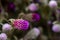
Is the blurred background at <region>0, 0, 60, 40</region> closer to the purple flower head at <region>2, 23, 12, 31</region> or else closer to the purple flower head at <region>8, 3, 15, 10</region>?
the purple flower head at <region>8, 3, 15, 10</region>

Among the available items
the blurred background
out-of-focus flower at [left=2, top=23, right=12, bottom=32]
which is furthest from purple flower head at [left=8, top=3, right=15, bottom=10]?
out-of-focus flower at [left=2, top=23, right=12, bottom=32]

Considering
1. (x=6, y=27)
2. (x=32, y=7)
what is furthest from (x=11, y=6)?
(x=6, y=27)

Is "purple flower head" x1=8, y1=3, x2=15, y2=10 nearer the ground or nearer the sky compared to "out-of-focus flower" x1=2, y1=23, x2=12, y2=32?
nearer the sky

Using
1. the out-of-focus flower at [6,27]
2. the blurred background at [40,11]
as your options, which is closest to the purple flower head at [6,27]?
the out-of-focus flower at [6,27]

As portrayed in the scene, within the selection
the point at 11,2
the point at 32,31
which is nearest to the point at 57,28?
the point at 32,31

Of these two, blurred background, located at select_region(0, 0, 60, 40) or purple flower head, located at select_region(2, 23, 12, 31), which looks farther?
blurred background, located at select_region(0, 0, 60, 40)

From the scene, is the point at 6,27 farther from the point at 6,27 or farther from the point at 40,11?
the point at 40,11

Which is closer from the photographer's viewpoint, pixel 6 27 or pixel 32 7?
pixel 6 27

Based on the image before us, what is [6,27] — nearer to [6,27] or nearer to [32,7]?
[6,27]

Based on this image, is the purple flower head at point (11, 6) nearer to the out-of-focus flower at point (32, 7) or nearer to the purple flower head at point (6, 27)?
the out-of-focus flower at point (32, 7)

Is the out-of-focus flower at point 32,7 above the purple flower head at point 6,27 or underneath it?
above

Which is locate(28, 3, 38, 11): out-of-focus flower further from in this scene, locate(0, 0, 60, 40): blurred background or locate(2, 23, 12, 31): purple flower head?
locate(2, 23, 12, 31): purple flower head

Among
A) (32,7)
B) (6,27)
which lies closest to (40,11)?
(32,7)

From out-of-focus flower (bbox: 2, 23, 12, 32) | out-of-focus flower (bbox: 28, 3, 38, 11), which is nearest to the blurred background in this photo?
out-of-focus flower (bbox: 28, 3, 38, 11)
